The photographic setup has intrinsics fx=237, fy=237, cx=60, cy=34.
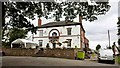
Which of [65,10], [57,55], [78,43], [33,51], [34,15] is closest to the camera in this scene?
[65,10]

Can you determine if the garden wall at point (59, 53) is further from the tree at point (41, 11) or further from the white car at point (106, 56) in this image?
the tree at point (41, 11)

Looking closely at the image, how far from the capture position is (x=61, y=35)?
5194 centimetres

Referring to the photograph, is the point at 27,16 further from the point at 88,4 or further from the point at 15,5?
the point at 88,4

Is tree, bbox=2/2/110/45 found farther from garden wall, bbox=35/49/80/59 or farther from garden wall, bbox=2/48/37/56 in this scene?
garden wall, bbox=2/48/37/56

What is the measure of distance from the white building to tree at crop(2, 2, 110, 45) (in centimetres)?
3181

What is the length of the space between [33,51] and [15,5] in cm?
2053

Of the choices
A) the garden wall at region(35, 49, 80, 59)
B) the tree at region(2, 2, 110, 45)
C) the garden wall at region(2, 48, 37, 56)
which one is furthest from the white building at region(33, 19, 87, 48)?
the tree at region(2, 2, 110, 45)

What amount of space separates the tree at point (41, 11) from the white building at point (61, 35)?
104 feet

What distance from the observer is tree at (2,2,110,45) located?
13.9 m

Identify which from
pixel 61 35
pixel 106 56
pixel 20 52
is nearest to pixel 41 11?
pixel 106 56

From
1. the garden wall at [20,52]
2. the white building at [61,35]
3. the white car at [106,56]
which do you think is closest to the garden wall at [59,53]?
the garden wall at [20,52]

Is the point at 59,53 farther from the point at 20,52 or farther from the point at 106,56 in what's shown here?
the point at 106,56

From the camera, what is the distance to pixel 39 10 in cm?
1522

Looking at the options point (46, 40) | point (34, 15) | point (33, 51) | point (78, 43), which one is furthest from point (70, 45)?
point (34, 15)
